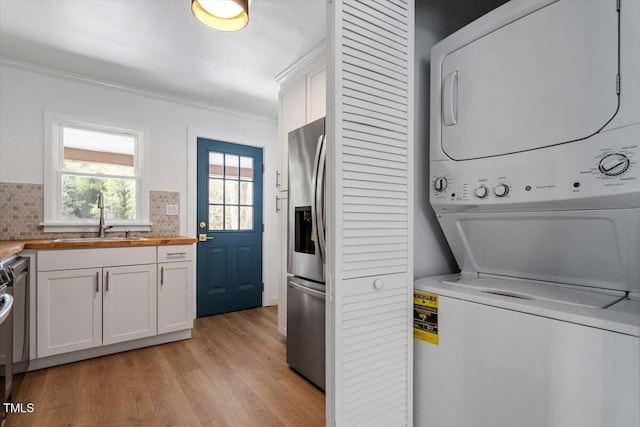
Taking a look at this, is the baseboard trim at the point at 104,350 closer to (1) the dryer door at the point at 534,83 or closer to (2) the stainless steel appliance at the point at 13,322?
(2) the stainless steel appliance at the point at 13,322

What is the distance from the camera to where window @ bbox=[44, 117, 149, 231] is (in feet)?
9.35

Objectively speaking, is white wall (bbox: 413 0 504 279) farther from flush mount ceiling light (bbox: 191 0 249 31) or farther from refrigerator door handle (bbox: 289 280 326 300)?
flush mount ceiling light (bbox: 191 0 249 31)

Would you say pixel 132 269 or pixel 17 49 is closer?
pixel 17 49

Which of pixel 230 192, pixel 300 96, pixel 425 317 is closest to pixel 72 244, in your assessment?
pixel 230 192

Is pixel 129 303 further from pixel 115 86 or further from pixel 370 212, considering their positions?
pixel 370 212

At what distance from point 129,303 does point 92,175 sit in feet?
4.39

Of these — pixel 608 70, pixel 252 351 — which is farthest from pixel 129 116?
pixel 608 70

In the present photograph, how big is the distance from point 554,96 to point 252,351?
2.65 meters

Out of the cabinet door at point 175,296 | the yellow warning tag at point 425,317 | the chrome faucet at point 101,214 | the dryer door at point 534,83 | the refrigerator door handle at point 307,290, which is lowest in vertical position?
the cabinet door at point 175,296

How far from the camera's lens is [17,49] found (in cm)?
247

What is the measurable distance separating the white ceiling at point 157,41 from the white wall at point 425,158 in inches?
30.0

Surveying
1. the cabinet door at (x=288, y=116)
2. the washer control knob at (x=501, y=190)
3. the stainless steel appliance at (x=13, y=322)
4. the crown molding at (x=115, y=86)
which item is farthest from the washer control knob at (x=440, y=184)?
the crown molding at (x=115, y=86)

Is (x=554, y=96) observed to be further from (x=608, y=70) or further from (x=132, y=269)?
(x=132, y=269)

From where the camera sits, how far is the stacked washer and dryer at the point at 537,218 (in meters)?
0.81
